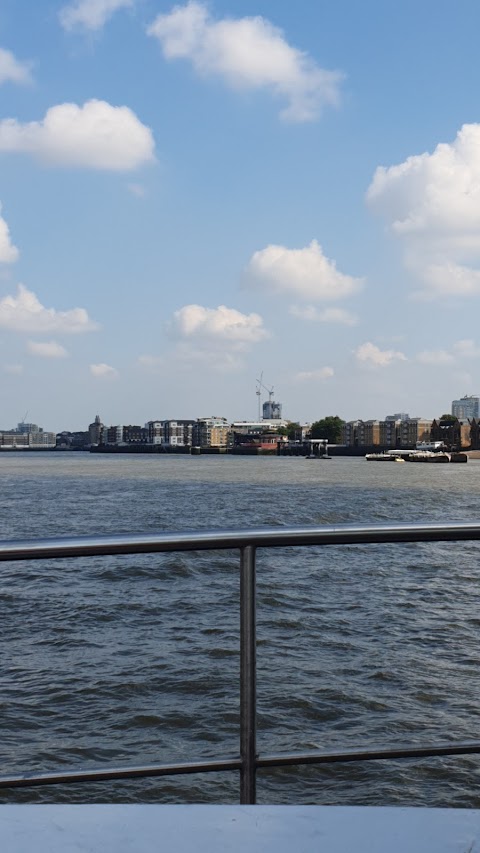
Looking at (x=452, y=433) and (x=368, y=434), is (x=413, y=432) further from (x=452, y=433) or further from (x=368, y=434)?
(x=452, y=433)

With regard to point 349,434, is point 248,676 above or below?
below

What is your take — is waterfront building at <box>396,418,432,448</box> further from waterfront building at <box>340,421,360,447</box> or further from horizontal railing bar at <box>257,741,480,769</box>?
horizontal railing bar at <box>257,741,480,769</box>

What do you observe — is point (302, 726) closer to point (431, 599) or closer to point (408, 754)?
point (431, 599)

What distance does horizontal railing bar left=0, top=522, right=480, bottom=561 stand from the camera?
1763 mm

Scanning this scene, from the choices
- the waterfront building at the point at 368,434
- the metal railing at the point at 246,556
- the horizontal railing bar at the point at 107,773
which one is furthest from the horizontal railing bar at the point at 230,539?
the waterfront building at the point at 368,434

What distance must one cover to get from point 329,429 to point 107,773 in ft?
616

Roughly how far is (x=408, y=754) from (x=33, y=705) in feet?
22.0

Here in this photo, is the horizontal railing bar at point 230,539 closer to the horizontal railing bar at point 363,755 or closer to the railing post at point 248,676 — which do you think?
the railing post at point 248,676

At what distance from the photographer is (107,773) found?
1881 millimetres

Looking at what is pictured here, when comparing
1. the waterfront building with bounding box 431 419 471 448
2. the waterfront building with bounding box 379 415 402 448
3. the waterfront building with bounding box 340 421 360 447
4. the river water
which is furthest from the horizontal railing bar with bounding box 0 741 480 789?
the waterfront building with bounding box 340 421 360 447

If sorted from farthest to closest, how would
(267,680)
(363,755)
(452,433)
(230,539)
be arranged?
1. (452,433)
2. (267,680)
3. (363,755)
4. (230,539)

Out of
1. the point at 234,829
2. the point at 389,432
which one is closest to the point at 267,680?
the point at 234,829

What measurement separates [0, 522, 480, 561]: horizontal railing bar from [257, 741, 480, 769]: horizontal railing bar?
51 cm

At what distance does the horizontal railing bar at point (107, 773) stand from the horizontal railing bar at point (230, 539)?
19.3 inches
